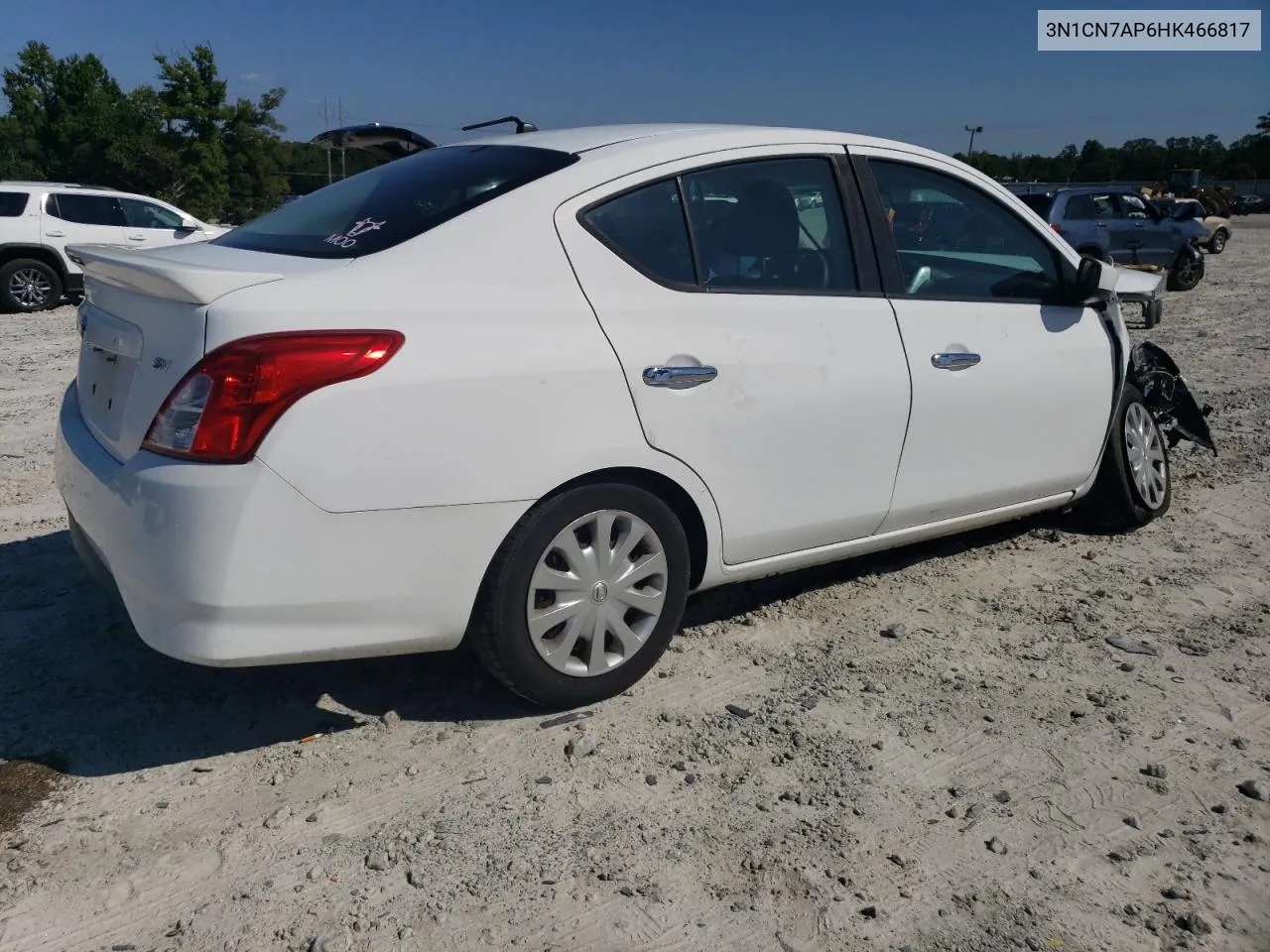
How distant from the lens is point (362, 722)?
3.34m

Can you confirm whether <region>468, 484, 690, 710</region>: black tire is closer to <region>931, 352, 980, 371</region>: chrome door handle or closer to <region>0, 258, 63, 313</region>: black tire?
<region>931, 352, 980, 371</region>: chrome door handle

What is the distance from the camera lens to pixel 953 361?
399 cm

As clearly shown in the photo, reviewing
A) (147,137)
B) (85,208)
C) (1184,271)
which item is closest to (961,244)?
(85,208)

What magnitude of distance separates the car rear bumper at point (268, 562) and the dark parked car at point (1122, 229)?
1704 centimetres

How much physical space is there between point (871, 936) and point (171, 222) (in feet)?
52.3

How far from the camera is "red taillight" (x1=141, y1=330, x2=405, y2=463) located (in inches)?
105

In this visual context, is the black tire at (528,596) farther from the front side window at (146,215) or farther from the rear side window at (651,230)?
the front side window at (146,215)

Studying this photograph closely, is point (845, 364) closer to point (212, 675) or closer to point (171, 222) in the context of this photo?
point (212, 675)

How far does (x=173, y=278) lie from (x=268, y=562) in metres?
0.77

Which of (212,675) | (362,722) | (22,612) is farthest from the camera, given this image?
(22,612)

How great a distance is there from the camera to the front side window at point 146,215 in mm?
15422

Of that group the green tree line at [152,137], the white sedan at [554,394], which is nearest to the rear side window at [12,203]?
the white sedan at [554,394]

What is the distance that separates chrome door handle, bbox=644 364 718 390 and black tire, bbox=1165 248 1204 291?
17003mm

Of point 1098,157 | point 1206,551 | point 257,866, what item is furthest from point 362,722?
point 1098,157
